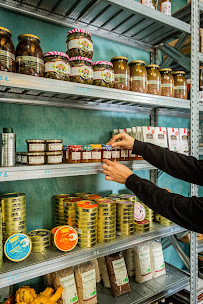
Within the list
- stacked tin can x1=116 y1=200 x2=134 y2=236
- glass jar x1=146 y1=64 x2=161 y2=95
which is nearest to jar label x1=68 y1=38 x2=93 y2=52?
glass jar x1=146 y1=64 x2=161 y2=95

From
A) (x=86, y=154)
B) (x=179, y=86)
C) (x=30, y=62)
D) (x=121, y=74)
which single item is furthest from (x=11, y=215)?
(x=179, y=86)

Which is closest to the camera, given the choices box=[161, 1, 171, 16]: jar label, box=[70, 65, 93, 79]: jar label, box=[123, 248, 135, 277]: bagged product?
box=[70, 65, 93, 79]: jar label

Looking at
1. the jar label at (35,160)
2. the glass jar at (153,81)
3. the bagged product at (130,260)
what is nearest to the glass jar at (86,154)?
the jar label at (35,160)

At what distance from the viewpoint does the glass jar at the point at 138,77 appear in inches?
59.6

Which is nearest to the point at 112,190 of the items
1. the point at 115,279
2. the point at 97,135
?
the point at 97,135

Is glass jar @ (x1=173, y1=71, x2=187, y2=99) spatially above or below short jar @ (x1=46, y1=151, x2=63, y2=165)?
above

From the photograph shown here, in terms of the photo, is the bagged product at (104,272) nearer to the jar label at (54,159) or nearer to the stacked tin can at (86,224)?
the stacked tin can at (86,224)

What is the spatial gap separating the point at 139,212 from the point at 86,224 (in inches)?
20.9

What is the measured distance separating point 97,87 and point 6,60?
1.57 feet

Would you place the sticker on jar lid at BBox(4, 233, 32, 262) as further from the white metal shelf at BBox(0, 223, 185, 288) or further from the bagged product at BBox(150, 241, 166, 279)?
the bagged product at BBox(150, 241, 166, 279)

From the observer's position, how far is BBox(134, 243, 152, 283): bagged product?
172cm

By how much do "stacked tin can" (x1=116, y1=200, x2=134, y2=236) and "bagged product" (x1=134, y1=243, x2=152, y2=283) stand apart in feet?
0.95

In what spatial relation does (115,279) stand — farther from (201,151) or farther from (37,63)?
(37,63)

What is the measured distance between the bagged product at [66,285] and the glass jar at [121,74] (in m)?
1.19
